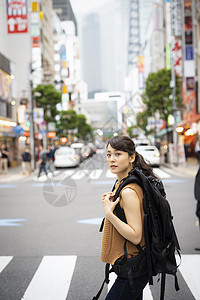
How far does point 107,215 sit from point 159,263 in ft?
1.51

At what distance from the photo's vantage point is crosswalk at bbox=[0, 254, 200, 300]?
389 cm

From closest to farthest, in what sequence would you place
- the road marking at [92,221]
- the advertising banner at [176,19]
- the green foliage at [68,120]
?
1. the road marking at [92,221]
2. the advertising banner at [176,19]
3. the green foliage at [68,120]

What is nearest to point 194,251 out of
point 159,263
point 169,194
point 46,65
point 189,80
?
point 159,263

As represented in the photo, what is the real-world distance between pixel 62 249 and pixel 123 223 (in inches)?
149

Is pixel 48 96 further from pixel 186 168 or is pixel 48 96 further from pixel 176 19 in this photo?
pixel 186 168

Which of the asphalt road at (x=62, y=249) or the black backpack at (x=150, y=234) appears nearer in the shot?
the black backpack at (x=150, y=234)

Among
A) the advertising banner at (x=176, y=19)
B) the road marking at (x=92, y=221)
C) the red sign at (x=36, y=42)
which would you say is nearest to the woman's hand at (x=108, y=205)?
the road marking at (x=92, y=221)

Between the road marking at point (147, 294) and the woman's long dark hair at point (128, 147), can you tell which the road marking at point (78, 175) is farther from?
the woman's long dark hair at point (128, 147)

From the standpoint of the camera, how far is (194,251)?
5.45 metres

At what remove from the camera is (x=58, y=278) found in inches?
174

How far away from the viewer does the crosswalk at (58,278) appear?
3.89 m

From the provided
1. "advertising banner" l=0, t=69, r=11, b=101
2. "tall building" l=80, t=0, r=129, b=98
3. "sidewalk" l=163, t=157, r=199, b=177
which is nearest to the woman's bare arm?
"tall building" l=80, t=0, r=129, b=98

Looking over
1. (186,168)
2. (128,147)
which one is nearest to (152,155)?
(186,168)

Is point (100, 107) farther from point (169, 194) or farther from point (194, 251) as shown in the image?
point (169, 194)
